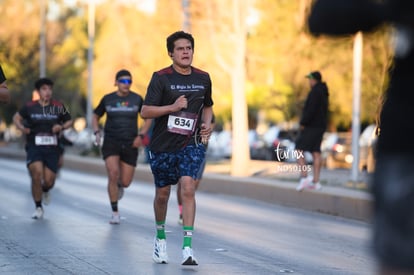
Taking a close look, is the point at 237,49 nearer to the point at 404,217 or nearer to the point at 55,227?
the point at 55,227

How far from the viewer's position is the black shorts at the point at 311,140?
55.9 ft

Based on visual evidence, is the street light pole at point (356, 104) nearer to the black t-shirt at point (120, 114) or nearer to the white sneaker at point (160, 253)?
the black t-shirt at point (120, 114)

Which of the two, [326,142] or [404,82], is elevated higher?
[404,82]

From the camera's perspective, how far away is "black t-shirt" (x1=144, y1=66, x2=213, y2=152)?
30.6 feet

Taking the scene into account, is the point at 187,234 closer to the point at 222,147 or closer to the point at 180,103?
the point at 180,103

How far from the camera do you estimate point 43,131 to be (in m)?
14.4

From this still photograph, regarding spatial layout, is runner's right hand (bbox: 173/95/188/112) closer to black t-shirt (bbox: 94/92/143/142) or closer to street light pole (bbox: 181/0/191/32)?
black t-shirt (bbox: 94/92/143/142)

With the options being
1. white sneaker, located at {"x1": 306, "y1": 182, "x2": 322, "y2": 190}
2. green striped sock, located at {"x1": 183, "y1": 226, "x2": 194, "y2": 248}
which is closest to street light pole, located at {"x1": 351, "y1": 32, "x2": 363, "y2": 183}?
white sneaker, located at {"x1": 306, "y1": 182, "x2": 322, "y2": 190}

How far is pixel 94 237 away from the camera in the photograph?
455 inches

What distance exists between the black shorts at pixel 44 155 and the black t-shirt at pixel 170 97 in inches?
205

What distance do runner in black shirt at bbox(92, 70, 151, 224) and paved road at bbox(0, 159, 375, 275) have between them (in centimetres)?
60

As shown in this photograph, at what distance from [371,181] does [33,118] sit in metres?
11.0

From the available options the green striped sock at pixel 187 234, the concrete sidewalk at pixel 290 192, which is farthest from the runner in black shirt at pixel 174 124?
the concrete sidewalk at pixel 290 192

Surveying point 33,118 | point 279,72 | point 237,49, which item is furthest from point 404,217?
point 279,72
